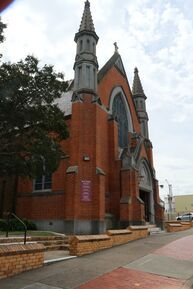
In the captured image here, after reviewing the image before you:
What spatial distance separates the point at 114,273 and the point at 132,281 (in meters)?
0.91

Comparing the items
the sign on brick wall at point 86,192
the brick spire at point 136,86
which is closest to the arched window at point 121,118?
the brick spire at point 136,86

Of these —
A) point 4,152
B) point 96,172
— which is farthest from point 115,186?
point 4,152

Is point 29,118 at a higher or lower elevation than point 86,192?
higher

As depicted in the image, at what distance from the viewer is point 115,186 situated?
79.2 ft

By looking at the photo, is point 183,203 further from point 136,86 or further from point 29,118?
point 29,118

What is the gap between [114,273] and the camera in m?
9.02

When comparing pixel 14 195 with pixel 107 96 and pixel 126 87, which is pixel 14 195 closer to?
pixel 107 96

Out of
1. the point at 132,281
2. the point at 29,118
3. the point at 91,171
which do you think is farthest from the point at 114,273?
the point at 91,171

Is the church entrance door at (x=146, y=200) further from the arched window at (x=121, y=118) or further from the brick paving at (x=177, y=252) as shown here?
the brick paving at (x=177, y=252)

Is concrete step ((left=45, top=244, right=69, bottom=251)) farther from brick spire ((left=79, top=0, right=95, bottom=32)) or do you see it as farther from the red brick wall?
brick spire ((left=79, top=0, right=95, bottom=32))

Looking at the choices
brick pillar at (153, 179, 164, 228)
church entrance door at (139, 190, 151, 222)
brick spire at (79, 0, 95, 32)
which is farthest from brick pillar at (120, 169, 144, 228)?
brick spire at (79, 0, 95, 32)

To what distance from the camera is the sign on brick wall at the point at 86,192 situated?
64.4ft

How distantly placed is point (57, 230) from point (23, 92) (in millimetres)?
10719

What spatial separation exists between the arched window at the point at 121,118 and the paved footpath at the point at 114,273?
17.4m
